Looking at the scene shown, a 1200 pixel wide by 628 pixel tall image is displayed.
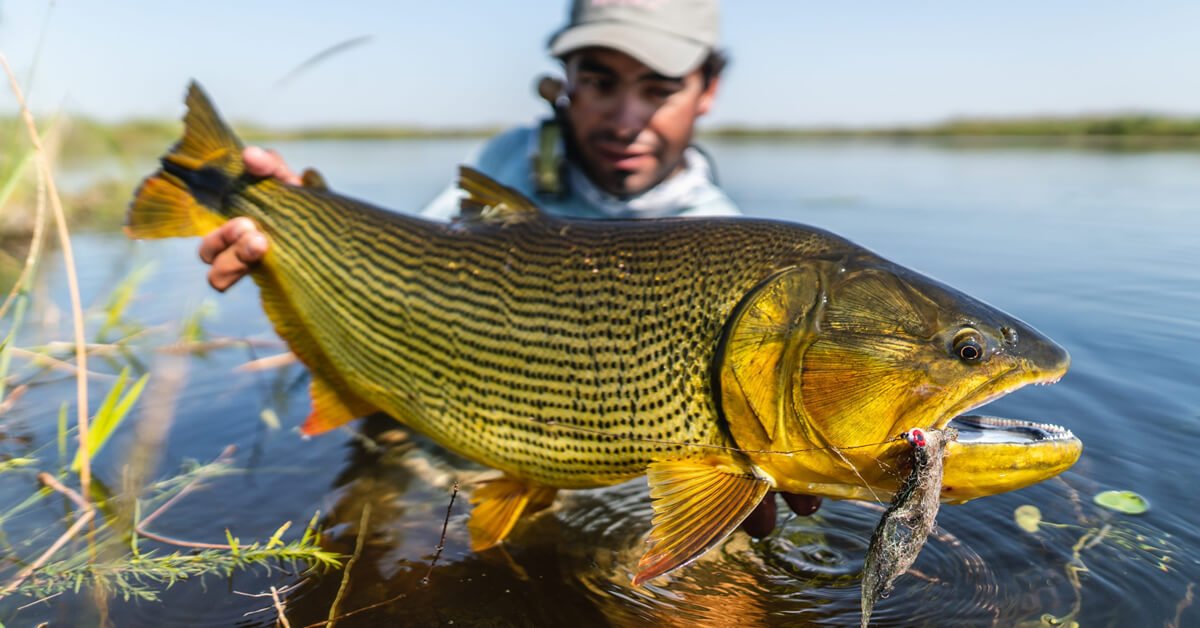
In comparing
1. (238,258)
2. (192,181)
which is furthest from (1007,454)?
(192,181)

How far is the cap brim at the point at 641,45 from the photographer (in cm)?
413

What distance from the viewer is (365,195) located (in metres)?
14.9

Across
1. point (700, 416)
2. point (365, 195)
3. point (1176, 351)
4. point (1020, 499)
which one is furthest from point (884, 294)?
point (365, 195)

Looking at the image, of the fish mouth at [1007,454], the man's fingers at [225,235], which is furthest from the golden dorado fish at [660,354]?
the man's fingers at [225,235]

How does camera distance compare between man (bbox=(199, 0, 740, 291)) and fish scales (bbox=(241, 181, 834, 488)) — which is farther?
man (bbox=(199, 0, 740, 291))

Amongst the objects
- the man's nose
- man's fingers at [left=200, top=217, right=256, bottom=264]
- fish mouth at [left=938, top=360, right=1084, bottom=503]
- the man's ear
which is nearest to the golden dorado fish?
fish mouth at [left=938, top=360, right=1084, bottom=503]

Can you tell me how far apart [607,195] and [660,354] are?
268 cm

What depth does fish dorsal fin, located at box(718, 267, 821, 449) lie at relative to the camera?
221cm

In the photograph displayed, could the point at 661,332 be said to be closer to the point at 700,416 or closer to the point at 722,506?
the point at 700,416

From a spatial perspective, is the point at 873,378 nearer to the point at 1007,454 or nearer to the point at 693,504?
the point at 1007,454

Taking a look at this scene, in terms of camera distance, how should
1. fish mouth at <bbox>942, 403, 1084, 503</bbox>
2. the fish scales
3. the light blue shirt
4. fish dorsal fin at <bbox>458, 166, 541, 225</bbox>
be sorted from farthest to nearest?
the light blue shirt → fish dorsal fin at <bbox>458, 166, 541, 225</bbox> → the fish scales → fish mouth at <bbox>942, 403, 1084, 503</bbox>

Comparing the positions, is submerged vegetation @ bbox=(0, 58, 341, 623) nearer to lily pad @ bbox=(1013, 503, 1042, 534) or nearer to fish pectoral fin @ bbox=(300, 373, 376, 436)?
fish pectoral fin @ bbox=(300, 373, 376, 436)

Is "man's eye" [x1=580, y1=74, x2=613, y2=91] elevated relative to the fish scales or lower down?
elevated

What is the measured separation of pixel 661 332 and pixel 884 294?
26.4 inches
